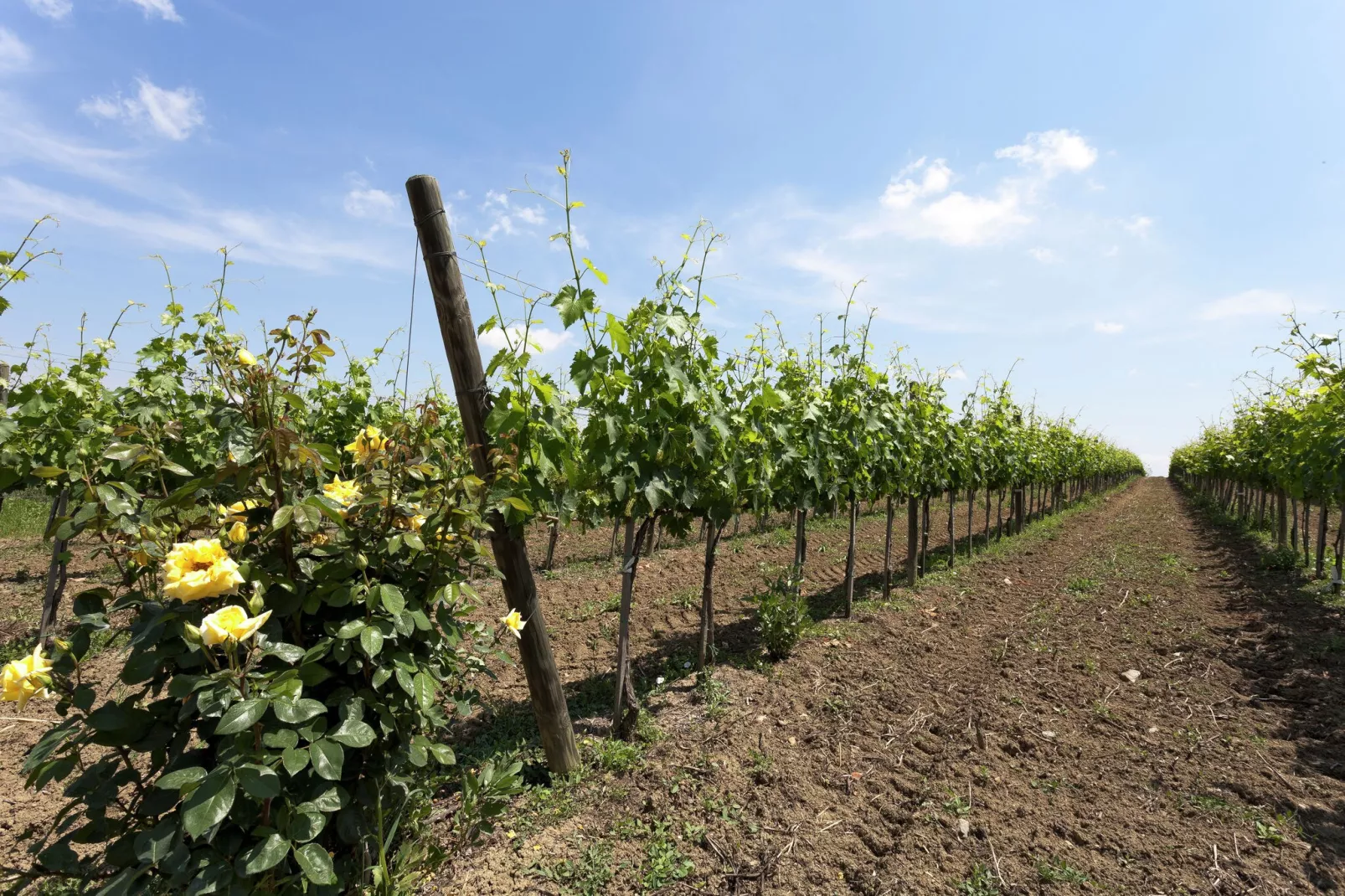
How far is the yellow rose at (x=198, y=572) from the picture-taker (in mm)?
1517

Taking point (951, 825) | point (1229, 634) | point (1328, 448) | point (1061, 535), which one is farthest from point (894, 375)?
point (1061, 535)

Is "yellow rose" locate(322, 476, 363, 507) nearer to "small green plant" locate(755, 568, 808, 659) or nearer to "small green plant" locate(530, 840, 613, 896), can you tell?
"small green plant" locate(530, 840, 613, 896)

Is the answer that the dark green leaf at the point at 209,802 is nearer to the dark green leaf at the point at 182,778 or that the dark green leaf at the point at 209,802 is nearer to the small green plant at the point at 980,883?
the dark green leaf at the point at 182,778

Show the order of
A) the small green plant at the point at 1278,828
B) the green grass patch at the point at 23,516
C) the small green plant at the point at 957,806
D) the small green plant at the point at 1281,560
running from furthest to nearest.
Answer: the green grass patch at the point at 23,516
the small green plant at the point at 1281,560
the small green plant at the point at 957,806
the small green plant at the point at 1278,828

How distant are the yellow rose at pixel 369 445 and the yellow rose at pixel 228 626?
0.68 m

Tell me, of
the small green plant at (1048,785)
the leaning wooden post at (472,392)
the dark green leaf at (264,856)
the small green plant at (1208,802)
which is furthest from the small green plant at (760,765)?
the dark green leaf at (264,856)

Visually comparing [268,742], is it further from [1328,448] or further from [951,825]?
[1328,448]

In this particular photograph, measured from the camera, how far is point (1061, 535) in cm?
1547

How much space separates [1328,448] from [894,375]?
15.9 feet

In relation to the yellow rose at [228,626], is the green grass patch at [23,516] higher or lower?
lower

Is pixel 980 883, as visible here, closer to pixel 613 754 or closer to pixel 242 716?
pixel 613 754

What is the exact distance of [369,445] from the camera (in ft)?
7.10

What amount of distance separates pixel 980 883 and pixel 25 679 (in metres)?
3.36

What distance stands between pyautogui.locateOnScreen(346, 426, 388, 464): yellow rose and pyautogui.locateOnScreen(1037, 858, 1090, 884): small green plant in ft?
10.5
